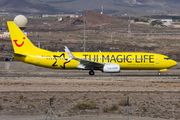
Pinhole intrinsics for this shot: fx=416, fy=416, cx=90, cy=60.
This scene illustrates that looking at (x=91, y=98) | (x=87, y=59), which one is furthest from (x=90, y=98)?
(x=87, y=59)

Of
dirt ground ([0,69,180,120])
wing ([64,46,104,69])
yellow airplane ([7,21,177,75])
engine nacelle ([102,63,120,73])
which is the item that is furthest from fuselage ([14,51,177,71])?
dirt ground ([0,69,180,120])

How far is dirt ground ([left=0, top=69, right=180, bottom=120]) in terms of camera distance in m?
27.8

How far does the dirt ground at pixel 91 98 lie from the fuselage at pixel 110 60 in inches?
211

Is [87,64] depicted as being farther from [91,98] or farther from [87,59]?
[91,98]

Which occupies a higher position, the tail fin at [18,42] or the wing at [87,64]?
the tail fin at [18,42]

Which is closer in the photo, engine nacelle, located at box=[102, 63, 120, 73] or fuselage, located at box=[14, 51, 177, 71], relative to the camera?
engine nacelle, located at box=[102, 63, 120, 73]

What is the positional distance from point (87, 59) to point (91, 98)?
22.6 metres

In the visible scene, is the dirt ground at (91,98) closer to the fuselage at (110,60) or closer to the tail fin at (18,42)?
the fuselage at (110,60)

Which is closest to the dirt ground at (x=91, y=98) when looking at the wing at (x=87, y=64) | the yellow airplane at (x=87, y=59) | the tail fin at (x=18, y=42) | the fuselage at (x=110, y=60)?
the wing at (x=87, y=64)

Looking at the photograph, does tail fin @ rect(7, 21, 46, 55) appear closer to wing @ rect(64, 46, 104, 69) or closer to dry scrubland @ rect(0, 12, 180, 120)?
wing @ rect(64, 46, 104, 69)

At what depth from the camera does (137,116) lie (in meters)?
27.2

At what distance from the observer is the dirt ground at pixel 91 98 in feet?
91.0

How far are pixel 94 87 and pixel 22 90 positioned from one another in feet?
24.7

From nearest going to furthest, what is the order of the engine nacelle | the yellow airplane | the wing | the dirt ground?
the dirt ground < the engine nacelle < the wing < the yellow airplane
